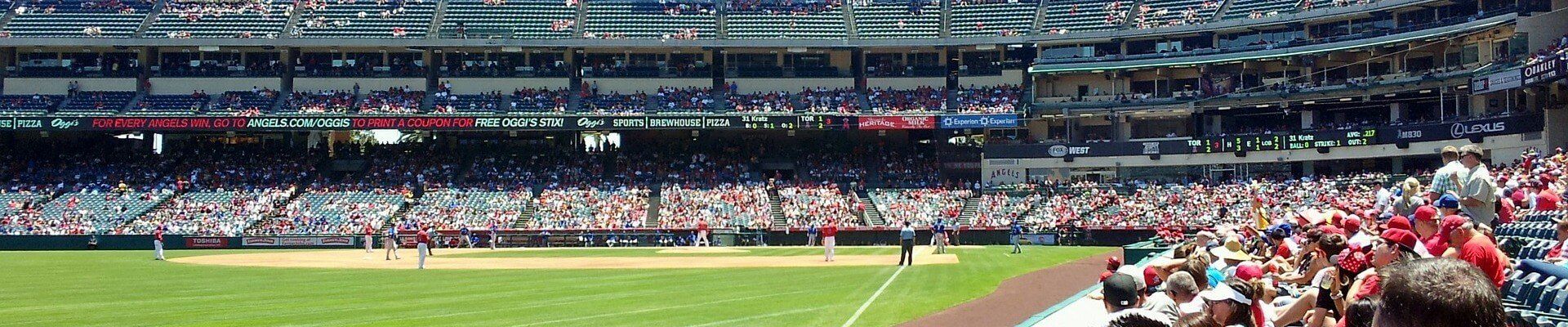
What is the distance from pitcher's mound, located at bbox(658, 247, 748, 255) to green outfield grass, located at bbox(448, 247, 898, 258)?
1.50 ft

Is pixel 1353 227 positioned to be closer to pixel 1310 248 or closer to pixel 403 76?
pixel 1310 248

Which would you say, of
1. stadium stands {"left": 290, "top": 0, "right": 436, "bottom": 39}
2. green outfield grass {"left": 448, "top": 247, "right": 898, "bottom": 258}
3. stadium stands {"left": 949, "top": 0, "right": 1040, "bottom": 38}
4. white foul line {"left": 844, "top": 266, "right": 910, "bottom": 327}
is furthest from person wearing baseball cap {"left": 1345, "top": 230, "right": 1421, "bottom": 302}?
stadium stands {"left": 290, "top": 0, "right": 436, "bottom": 39}

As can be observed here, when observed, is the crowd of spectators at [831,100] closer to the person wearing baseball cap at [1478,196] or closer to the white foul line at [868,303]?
the white foul line at [868,303]

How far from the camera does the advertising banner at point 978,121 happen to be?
6231 cm

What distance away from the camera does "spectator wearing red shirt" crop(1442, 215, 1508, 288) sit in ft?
25.8

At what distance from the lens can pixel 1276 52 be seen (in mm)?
58812

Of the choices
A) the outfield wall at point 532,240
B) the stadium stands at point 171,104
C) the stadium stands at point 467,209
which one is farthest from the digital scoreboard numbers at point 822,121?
the stadium stands at point 171,104

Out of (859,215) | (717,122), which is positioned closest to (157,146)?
(717,122)

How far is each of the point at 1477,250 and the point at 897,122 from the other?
5503 centimetres

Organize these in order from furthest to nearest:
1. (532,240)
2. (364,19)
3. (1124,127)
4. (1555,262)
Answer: (364,19), (1124,127), (532,240), (1555,262)

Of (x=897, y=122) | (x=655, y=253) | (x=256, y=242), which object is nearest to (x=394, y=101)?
(x=256, y=242)

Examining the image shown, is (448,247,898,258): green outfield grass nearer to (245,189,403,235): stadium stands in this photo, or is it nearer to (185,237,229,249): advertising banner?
(245,189,403,235): stadium stands

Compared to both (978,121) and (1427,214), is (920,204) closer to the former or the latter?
(978,121)

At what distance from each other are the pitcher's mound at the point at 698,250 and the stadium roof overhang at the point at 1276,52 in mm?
24423
